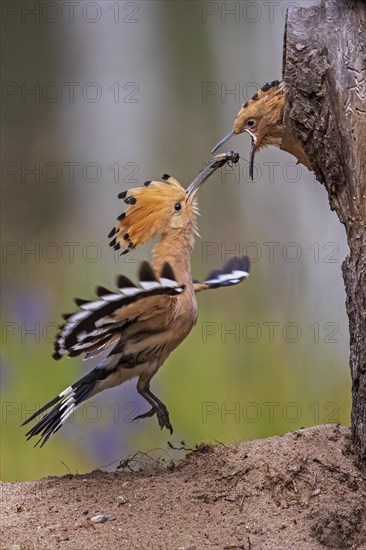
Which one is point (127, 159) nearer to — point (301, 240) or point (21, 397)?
point (301, 240)

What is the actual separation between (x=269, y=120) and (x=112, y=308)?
919mm

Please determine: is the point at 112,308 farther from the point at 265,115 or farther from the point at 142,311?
the point at 265,115

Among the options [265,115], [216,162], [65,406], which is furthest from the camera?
[216,162]

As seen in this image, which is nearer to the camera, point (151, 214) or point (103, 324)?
point (103, 324)

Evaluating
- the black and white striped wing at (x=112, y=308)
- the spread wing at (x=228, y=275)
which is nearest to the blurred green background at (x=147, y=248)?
the spread wing at (x=228, y=275)

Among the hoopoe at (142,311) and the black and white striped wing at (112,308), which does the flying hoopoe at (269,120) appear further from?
the black and white striped wing at (112,308)

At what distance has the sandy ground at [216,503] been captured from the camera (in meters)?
2.42

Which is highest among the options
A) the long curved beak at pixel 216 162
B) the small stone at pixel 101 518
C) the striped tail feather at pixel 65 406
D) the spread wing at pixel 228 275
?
the long curved beak at pixel 216 162

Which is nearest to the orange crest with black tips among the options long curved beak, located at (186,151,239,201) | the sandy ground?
long curved beak, located at (186,151,239,201)

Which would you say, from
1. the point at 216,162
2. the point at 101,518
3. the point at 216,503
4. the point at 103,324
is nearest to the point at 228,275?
the point at 216,162

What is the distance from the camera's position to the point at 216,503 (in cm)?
258

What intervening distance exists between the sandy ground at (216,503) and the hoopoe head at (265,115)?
3.29 feet

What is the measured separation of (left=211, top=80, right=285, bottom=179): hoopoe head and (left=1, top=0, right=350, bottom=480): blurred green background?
127cm

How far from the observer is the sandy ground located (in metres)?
2.42
